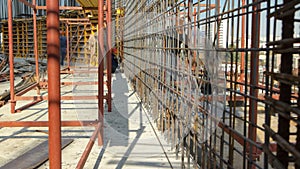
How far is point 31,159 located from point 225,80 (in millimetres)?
1961

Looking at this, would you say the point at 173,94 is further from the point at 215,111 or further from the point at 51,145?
the point at 51,145

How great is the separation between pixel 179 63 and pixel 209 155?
41.6 inches

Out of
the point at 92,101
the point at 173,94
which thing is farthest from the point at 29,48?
the point at 173,94

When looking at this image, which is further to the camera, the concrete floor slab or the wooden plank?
the concrete floor slab

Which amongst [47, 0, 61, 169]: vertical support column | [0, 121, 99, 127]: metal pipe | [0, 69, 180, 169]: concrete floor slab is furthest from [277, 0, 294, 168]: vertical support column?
[0, 121, 99, 127]: metal pipe

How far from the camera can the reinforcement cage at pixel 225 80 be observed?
1266mm

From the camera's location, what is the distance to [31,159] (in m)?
2.99

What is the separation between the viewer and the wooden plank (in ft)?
9.30

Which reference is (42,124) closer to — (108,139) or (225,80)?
(108,139)

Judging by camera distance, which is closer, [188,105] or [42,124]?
[188,105]

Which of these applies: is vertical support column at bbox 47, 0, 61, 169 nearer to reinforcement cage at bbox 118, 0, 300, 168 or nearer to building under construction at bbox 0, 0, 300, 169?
building under construction at bbox 0, 0, 300, 169

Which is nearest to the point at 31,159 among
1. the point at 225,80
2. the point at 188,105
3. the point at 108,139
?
the point at 108,139

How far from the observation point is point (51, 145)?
5.64 ft

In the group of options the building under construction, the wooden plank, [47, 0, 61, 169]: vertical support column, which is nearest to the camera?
the building under construction
